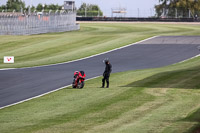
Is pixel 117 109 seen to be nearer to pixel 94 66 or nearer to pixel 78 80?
pixel 78 80

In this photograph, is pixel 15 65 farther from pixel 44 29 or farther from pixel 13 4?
pixel 13 4

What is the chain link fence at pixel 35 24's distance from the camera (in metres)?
57.2

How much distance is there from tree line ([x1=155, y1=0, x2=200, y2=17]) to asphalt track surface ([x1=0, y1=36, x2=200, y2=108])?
3556 inches

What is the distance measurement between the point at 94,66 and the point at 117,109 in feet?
57.7

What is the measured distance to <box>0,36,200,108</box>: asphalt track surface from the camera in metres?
24.9

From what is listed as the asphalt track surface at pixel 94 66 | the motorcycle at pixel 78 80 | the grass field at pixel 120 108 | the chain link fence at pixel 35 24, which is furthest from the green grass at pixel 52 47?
the motorcycle at pixel 78 80

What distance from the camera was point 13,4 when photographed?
14450cm

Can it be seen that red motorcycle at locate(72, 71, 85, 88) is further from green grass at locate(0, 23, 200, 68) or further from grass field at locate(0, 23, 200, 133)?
green grass at locate(0, 23, 200, 68)

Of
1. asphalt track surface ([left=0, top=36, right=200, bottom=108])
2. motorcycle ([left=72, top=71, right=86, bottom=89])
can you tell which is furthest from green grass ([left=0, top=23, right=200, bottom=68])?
motorcycle ([left=72, top=71, right=86, bottom=89])

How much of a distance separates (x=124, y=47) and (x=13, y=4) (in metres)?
102

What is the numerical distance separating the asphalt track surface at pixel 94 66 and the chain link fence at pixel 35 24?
15.8 m

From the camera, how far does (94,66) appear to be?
1403 inches

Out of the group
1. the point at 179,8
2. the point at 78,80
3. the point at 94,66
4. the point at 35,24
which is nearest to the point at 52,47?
the point at 35,24

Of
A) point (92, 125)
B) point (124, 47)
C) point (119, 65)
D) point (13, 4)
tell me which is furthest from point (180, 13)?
point (92, 125)
